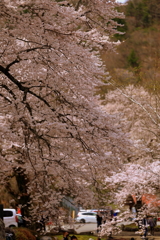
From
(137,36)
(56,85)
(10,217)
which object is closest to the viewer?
(56,85)

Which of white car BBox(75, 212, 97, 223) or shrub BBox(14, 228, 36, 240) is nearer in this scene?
shrub BBox(14, 228, 36, 240)

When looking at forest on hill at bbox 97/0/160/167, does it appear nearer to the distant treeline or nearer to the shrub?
the distant treeline

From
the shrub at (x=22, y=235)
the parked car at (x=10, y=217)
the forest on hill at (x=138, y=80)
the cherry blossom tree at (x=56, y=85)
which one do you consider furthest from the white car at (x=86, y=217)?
the cherry blossom tree at (x=56, y=85)

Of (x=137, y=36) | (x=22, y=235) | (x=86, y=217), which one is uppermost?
(x=137, y=36)

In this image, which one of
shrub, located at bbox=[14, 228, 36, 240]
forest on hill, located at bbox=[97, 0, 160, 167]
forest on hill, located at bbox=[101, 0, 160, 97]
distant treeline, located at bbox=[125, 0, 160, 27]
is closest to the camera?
shrub, located at bbox=[14, 228, 36, 240]

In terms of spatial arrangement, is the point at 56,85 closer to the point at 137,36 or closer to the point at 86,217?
the point at 86,217

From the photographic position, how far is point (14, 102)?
720 centimetres

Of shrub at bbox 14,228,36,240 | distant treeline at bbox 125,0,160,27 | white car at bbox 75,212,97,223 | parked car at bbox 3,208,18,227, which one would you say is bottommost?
shrub at bbox 14,228,36,240

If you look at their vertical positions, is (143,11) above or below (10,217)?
above

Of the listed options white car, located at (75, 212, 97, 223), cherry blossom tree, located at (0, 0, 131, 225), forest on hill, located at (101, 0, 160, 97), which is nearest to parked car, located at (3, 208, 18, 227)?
cherry blossom tree, located at (0, 0, 131, 225)

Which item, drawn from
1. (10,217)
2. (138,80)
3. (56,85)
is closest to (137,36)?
(138,80)

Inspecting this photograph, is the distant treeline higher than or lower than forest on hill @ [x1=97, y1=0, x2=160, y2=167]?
higher

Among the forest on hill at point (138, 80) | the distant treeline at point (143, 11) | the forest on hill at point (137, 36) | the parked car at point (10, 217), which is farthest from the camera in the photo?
the distant treeline at point (143, 11)

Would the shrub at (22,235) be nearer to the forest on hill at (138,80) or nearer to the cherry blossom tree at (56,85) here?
the cherry blossom tree at (56,85)
